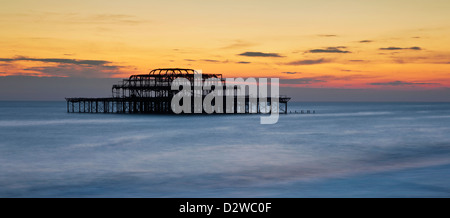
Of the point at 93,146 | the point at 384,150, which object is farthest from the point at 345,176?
the point at 93,146

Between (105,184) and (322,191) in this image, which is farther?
(105,184)

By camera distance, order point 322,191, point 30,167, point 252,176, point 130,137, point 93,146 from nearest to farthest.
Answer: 1. point 322,191
2. point 252,176
3. point 30,167
4. point 93,146
5. point 130,137

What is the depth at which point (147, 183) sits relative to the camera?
1716 centimetres

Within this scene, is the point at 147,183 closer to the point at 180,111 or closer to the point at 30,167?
the point at 30,167

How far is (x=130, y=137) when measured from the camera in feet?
A: 120

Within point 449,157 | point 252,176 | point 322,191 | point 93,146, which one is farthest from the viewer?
point 93,146

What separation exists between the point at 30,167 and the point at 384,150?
20.3 metres

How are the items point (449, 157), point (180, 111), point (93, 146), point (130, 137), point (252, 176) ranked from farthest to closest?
point (180, 111) → point (130, 137) → point (93, 146) → point (449, 157) → point (252, 176)

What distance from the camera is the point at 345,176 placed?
61.5 ft

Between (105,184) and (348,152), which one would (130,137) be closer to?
(348,152)

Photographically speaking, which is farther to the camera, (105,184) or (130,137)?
(130,137)
